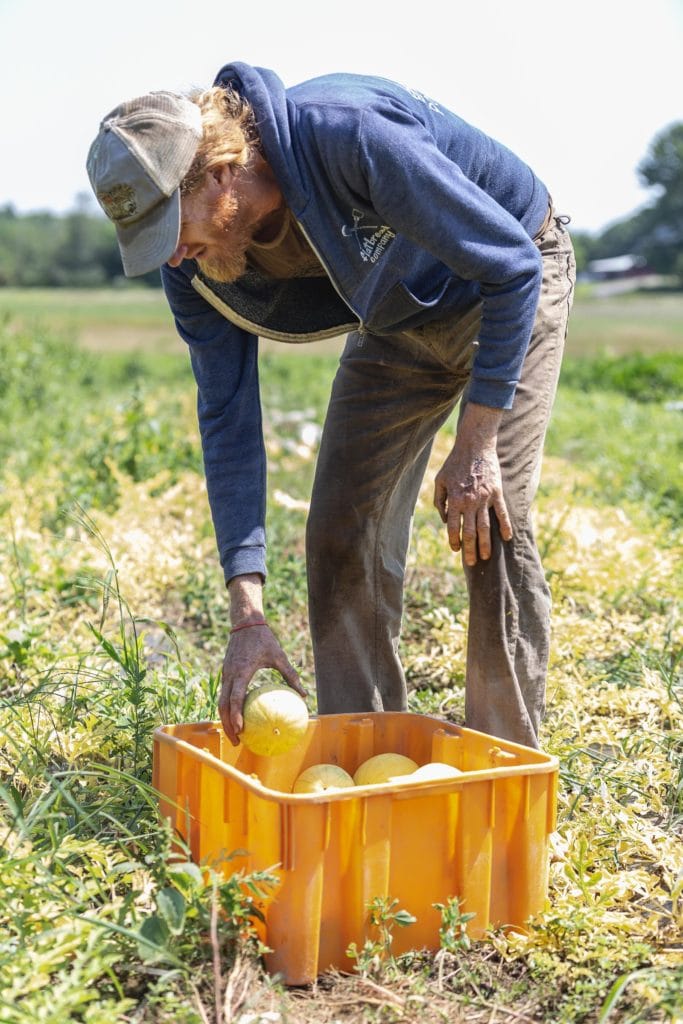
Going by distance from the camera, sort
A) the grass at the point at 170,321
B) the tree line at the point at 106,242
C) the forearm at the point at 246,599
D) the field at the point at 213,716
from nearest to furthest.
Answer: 1. the field at the point at 213,716
2. the forearm at the point at 246,599
3. the grass at the point at 170,321
4. the tree line at the point at 106,242

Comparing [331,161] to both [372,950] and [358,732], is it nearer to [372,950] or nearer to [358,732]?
[358,732]

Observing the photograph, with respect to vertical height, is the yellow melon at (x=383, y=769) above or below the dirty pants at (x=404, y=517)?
below

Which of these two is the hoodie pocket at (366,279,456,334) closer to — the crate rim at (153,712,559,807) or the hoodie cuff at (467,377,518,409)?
the hoodie cuff at (467,377,518,409)


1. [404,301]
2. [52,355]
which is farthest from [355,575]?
[52,355]

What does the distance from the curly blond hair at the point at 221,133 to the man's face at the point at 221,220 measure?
31 millimetres

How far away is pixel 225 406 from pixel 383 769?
1.03 m

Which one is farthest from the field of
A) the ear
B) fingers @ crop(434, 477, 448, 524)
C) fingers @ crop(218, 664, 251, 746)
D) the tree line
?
the tree line

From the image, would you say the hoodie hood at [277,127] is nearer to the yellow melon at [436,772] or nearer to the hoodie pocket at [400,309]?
the hoodie pocket at [400,309]

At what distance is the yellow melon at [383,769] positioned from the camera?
8.72 feet

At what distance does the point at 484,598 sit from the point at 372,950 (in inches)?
34.5

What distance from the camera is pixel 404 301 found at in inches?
110

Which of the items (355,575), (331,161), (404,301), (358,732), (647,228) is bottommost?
(358,732)

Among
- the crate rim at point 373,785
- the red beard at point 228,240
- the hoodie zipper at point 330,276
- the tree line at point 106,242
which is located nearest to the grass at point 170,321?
the hoodie zipper at point 330,276

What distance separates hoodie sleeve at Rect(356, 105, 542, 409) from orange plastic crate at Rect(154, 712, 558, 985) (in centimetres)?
87
